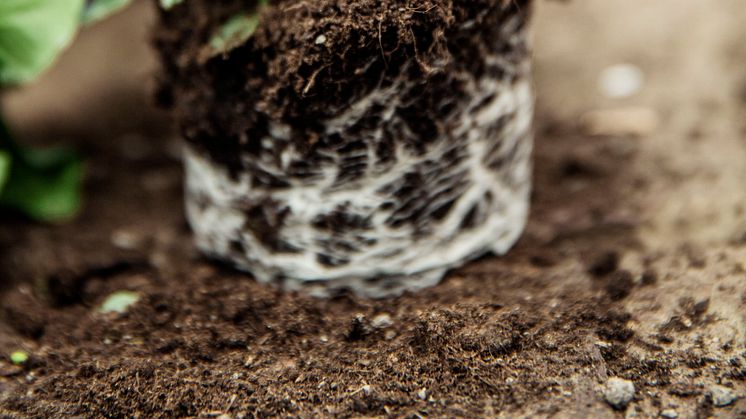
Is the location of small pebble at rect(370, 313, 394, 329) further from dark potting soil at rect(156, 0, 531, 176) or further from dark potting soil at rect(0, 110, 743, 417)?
dark potting soil at rect(156, 0, 531, 176)

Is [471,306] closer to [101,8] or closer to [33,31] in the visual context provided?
[101,8]

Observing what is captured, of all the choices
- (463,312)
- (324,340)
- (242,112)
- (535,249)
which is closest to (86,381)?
(324,340)

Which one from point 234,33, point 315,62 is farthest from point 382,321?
point 234,33

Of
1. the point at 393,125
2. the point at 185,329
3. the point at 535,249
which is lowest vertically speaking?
the point at 535,249

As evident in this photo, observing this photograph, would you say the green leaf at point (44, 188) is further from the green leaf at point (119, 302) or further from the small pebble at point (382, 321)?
the small pebble at point (382, 321)

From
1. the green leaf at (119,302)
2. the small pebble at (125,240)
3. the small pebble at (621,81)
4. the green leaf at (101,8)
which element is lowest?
the small pebble at (621,81)

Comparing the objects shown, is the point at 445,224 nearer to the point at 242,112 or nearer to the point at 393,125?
the point at 393,125

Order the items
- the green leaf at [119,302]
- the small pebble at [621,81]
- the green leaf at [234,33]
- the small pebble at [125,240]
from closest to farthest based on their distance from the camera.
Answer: the green leaf at [234,33]
the green leaf at [119,302]
the small pebble at [125,240]
the small pebble at [621,81]

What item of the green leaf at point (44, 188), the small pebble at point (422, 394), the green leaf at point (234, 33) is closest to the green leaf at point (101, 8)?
the green leaf at point (234, 33)
